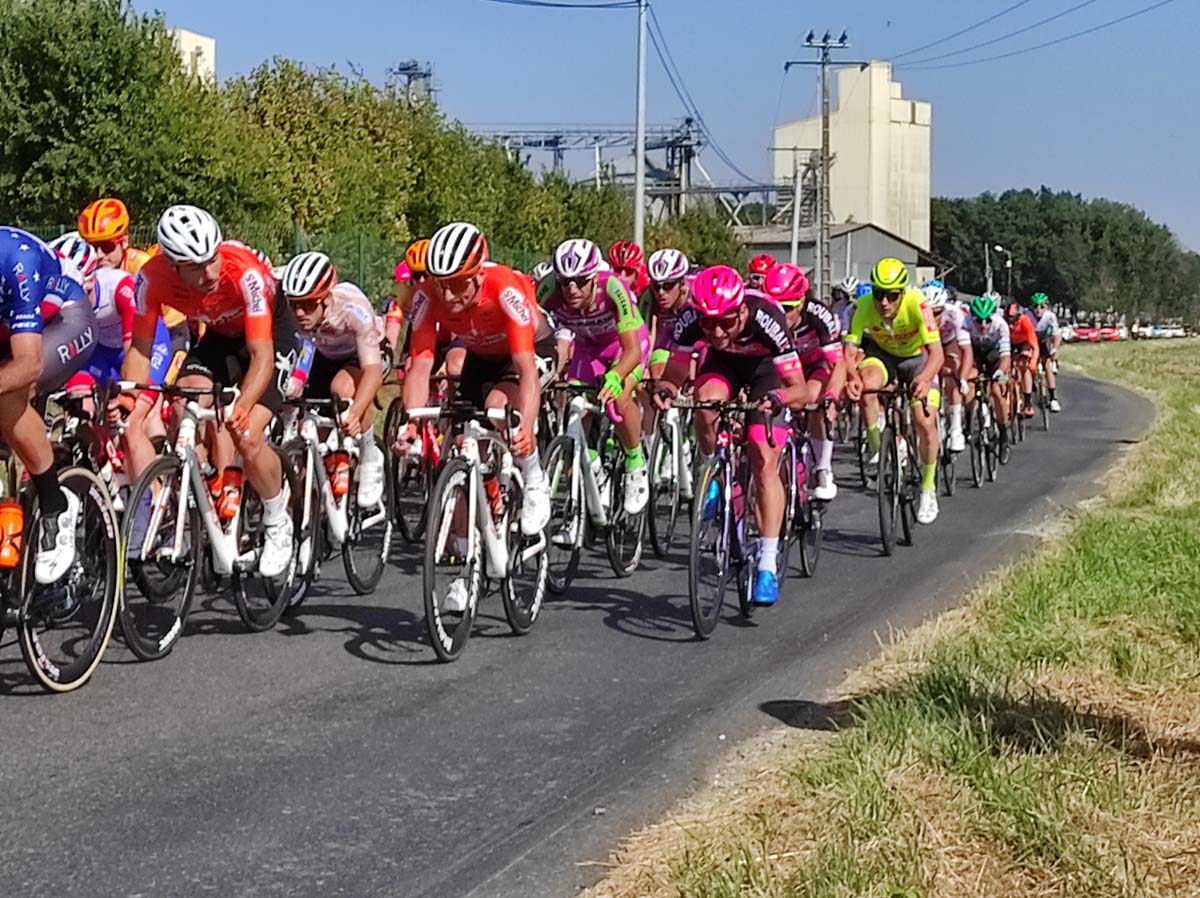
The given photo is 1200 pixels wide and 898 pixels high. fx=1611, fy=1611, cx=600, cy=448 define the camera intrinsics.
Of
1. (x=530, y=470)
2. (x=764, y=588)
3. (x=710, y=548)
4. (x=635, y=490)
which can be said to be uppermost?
(x=530, y=470)

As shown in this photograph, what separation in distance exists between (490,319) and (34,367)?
98.6 inches

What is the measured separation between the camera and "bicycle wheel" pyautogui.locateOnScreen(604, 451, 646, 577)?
9539 mm

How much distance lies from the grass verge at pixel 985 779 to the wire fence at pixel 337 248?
55.0 feet

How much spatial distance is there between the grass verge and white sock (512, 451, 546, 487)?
1.86 metres

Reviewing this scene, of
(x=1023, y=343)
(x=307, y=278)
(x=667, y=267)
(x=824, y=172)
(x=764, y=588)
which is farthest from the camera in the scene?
(x=824, y=172)

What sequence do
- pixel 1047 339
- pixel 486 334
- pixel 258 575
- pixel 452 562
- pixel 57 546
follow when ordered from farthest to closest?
pixel 1047 339 → pixel 486 334 → pixel 258 575 → pixel 452 562 → pixel 57 546

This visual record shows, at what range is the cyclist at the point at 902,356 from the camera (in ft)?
36.7

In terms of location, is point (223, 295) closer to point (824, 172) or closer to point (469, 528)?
point (469, 528)

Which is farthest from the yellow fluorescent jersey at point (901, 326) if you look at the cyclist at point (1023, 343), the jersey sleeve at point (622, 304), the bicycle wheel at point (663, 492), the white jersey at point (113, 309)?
the cyclist at point (1023, 343)

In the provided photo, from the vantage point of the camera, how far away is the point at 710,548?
8.08 metres

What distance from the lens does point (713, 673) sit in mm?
7195

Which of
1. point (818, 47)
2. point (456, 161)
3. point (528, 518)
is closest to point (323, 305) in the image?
point (528, 518)

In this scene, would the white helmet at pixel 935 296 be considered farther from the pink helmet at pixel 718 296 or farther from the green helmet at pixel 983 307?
the pink helmet at pixel 718 296

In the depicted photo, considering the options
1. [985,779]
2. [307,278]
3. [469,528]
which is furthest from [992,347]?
[985,779]
